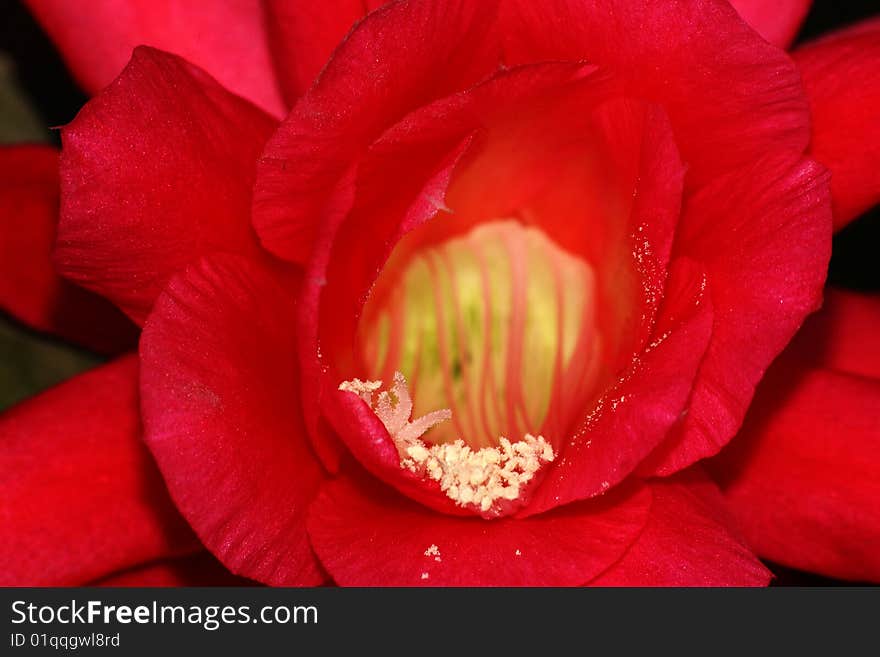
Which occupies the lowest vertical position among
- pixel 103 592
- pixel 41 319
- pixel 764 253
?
pixel 103 592

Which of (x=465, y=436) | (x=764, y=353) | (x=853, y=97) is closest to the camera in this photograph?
(x=764, y=353)

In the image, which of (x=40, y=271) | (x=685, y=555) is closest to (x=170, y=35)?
(x=40, y=271)

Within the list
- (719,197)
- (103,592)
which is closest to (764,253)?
(719,197)

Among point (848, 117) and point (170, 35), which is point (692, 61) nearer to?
point (848, 117)

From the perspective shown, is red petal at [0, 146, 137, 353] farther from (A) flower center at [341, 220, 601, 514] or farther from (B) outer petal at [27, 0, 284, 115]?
(A) flower center at [341, 220, 601, 514]

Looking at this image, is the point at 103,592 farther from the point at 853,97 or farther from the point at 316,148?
the point at 853,97

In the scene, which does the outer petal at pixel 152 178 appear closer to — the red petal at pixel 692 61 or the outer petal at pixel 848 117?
the red petal at pixel 692 61

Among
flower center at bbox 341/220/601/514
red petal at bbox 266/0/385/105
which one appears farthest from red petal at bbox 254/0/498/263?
flower center at bbox 341/220/601/514
